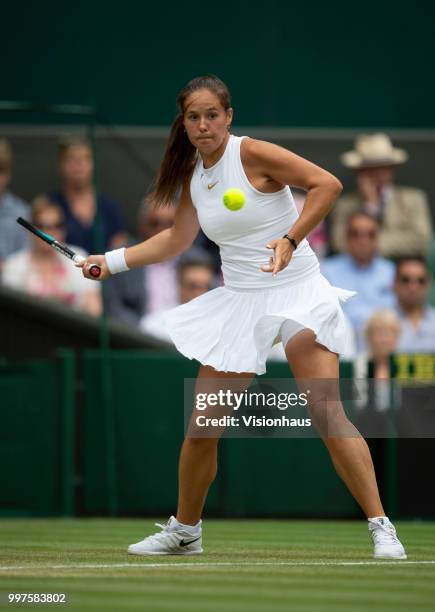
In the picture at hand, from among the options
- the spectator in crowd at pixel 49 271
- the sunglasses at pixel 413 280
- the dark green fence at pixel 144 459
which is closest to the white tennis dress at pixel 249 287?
the dark green fence at pixel 144 459

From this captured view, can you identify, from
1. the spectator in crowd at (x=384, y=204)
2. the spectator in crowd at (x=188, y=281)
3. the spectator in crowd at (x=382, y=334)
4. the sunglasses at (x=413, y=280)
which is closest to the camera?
the spectator in crowd at (x=382, y=334)

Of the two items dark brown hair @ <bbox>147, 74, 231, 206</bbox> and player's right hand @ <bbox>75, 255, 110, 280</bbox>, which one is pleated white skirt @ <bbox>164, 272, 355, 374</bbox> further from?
dark brown hair @ <bbox>147, 74, 231, 206</bbox>

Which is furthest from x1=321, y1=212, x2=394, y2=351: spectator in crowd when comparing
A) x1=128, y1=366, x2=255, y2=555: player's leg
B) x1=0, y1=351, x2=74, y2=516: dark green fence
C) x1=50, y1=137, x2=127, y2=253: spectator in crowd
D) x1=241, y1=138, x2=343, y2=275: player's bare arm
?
x1=241, y1=138, x2=343, y2=275: player's bare arm

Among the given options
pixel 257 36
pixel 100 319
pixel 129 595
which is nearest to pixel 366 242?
pixel 100 319

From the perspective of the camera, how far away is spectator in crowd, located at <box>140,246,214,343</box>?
1127 cm

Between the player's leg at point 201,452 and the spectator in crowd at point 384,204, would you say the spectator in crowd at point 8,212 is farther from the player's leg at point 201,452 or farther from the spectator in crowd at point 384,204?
the player's leg at point 201,452

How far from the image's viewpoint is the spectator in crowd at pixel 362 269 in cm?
1183

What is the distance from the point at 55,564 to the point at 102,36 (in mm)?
9521

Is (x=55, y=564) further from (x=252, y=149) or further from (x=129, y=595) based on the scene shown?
(x=252, y=149)

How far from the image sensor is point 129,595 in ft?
15.6

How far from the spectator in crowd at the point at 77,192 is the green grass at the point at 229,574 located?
3.18 m

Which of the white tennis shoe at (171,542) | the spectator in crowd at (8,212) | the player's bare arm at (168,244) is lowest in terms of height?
the white tennis shoe at (171,542)

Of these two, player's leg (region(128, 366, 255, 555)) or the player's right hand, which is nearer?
player's leg (region(128, 366, 255, 555))

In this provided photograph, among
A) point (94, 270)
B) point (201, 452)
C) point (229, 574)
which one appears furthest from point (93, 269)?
point (229, 574)
